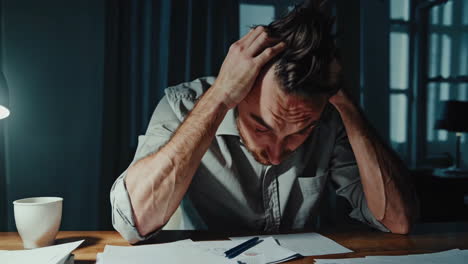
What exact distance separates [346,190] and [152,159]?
1.96 feet

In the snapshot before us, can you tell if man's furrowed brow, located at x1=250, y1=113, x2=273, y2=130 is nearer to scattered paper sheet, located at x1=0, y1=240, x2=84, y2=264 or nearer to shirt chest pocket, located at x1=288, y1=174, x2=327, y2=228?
shirt chest pocket, located at x1=288, y1=174, x2=327, y2=228

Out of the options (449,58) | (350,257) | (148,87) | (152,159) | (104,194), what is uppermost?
(449,58)

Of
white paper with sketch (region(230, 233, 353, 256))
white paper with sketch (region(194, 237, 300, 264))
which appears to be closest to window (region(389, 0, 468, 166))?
white paper with sketch (region(230, 233, 353, 256))

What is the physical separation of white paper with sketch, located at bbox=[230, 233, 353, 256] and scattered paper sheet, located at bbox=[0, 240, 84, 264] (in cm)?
33

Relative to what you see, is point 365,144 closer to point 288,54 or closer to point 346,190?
point 346,190

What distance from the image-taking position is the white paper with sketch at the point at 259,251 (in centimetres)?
66

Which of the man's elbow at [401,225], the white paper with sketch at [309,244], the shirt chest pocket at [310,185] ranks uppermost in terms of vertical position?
the shirt chest pocket at [310,185]

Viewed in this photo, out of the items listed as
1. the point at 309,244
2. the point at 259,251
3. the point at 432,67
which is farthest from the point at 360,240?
the point at 432,67

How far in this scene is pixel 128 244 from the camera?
0.77 meters

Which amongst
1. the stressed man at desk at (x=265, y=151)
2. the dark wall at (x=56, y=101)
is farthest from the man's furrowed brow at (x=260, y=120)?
the dark wall at (x=56, y=101)

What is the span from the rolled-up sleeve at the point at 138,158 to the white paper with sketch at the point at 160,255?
0.18 feet

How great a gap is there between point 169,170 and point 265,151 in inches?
13.4

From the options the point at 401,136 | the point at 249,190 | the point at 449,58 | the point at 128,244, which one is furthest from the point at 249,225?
the point at 449,58

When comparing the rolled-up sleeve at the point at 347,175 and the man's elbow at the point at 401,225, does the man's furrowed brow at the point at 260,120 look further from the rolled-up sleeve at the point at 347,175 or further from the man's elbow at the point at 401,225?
the man's elbow at the point at 401,225
